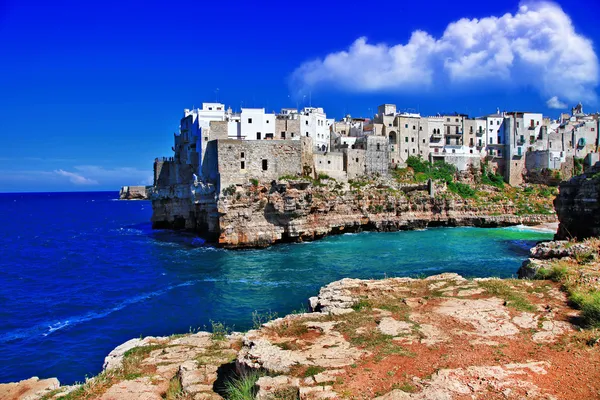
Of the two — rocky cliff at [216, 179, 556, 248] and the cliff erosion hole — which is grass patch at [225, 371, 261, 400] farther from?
rocky cliff at [216, 179, 556, 248]

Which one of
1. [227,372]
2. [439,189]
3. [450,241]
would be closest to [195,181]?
[450,241]

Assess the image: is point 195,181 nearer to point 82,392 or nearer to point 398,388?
point 82,392

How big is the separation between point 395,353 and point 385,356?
0.29 metres

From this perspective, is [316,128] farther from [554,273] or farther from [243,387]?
[243,387]

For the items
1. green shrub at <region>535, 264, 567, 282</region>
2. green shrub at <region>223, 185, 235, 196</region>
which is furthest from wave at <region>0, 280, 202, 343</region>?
green shrub at <region>535, 264, 567, 282</region>

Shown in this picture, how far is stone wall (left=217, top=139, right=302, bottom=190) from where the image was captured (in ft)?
136

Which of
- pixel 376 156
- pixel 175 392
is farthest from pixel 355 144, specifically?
pixel 175 392

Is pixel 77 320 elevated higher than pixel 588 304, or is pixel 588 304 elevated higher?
pixel 588 304

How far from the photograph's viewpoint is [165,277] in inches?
1158

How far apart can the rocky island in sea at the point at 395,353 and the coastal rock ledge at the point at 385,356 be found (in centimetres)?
3

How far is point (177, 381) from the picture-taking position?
10055 millimetres

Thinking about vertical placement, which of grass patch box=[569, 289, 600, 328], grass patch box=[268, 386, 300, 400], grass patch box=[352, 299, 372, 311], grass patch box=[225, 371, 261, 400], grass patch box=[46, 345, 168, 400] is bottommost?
grass patch box=[46, 345, 168, 400]

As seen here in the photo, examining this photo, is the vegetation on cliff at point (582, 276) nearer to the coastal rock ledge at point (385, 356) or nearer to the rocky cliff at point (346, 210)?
the coastal rock ledge at point (385, 356)

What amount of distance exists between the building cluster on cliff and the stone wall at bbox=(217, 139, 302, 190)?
98 millimetres
